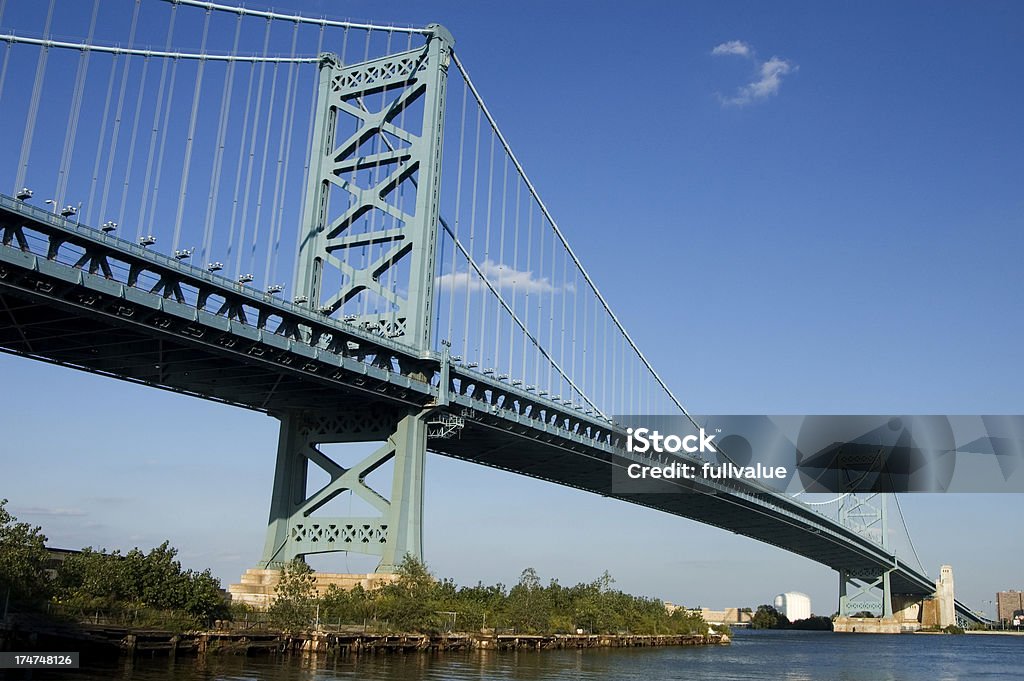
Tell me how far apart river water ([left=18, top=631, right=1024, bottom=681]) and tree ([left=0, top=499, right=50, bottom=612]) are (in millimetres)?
4627

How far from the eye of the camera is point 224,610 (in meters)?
38.9

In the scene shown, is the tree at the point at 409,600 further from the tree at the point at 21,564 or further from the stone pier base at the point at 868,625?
the stone pier base at the point at 868,625

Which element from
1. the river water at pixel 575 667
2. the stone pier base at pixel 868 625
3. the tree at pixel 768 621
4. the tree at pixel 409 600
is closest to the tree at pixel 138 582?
the river water at pixel 575 667

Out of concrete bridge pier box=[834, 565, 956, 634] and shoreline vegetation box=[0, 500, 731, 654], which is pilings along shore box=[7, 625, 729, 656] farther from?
concrete bridge pier box=[834, 565, 956, 634]

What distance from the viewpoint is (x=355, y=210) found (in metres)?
50.4

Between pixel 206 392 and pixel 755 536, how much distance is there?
2897 inches

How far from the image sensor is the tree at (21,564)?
31.9 meters

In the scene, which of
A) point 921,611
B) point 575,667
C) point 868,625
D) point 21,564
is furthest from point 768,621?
point 21,564

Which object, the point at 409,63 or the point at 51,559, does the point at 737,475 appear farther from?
the point at 51,559

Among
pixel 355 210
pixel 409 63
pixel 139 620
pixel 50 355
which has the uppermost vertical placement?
pixel 409 63

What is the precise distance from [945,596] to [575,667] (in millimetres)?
116006

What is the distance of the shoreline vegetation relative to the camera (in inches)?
1262

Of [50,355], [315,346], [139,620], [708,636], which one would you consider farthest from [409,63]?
[708,636]

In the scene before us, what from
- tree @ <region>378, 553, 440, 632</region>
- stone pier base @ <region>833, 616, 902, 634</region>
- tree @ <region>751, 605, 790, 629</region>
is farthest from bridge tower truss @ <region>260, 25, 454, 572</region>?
tree @ <region>751, 605, 790, 629</region>
